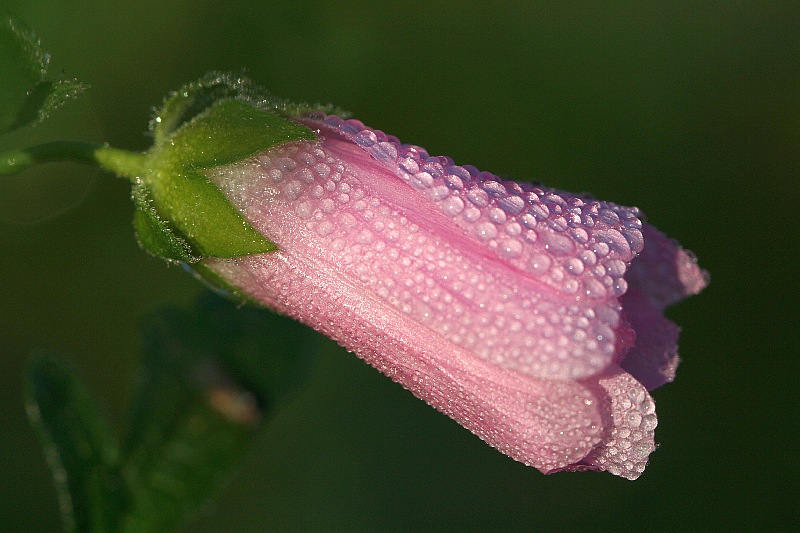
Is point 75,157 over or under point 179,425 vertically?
over

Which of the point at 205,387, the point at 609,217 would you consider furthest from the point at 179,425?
the point at 609,217

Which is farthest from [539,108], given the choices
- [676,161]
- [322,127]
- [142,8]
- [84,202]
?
[322,127]

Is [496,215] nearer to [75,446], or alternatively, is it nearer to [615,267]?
[615,267]

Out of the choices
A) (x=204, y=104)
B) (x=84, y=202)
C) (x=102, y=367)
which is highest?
(x=204, y=104)

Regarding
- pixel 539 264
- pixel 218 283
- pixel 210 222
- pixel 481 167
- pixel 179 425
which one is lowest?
pixel 179 425

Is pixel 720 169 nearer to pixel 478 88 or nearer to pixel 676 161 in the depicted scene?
pixel 676 161

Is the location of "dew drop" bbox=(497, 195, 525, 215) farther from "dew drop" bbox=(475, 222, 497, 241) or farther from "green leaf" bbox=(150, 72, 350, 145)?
"green leaf" bbox=(150, 72, 350, 145)
